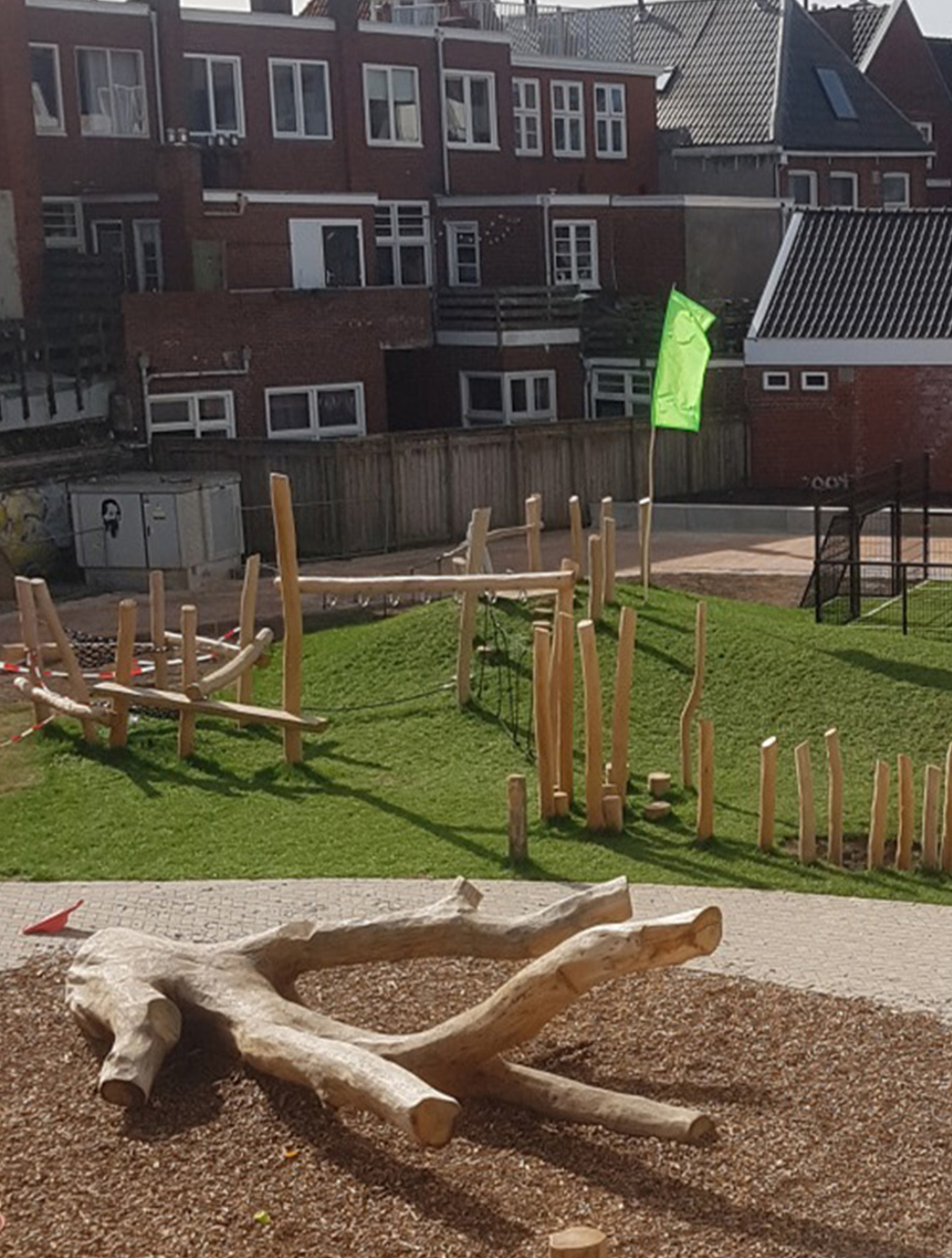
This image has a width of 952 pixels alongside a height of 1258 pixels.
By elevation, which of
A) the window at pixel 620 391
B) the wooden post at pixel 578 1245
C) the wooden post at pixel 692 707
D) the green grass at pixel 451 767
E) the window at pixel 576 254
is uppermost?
the window at pixel 576 254

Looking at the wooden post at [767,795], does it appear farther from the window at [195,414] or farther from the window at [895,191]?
the window at [895,191]

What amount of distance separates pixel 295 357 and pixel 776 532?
32.9 feet

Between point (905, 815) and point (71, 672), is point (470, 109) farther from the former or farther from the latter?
point (905, 815)

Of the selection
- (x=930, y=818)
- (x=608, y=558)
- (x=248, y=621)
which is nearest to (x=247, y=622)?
(x=248, y=621)

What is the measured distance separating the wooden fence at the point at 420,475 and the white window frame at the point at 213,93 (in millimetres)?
8697

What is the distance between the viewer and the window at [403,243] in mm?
44156

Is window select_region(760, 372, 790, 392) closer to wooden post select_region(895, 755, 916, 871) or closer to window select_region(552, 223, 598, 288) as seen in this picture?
window select_region(552, 223, 598, 288)

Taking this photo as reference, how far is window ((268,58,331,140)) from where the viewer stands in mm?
42250

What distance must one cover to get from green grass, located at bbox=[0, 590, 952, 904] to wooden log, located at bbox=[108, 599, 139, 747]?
22cm

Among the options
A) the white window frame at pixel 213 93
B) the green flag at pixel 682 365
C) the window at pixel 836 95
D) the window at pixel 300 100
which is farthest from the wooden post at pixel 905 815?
the window at pixel 836 95

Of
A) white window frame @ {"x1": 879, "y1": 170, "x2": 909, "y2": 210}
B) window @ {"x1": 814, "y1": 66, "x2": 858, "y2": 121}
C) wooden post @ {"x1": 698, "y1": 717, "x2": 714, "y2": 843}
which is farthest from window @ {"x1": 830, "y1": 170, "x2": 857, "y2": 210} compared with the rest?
wooden post @ {"x1": 698, "y1": 717, "x2": 714, "y2": 843}

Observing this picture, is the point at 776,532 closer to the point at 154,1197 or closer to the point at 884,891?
the point at 884,891

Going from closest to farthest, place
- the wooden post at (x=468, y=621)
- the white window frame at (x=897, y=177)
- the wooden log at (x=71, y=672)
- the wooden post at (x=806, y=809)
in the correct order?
the wooden post at (x=806, y=809) → the wooden log at (x=71, y=672) → the wooden post at (x=468, y=621) → the white window frame at (x=897, y=177)

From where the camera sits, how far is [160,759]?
19.7 metres
